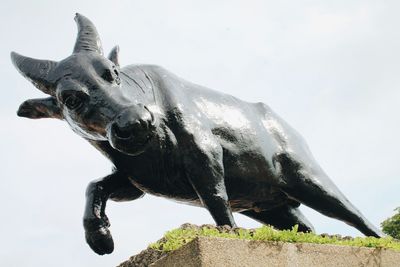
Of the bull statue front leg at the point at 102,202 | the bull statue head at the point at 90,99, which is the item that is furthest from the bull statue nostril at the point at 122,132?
the bull statue front leg at the point at 102,202

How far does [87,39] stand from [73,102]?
0.82 m

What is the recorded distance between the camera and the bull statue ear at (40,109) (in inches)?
237

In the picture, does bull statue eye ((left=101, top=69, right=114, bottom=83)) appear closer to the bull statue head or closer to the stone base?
the bull statue head

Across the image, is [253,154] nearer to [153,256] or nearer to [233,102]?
[233,102]

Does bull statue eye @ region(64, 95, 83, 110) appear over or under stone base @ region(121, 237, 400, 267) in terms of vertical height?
over

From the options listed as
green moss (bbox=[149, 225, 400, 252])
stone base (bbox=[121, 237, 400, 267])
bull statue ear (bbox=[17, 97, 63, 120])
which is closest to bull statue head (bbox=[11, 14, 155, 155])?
bull statue ear (bbox=[17, 97, 63, 120])

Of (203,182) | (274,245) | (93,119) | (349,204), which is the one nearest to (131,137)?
(93,119)

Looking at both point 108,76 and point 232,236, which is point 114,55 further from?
point 232,236

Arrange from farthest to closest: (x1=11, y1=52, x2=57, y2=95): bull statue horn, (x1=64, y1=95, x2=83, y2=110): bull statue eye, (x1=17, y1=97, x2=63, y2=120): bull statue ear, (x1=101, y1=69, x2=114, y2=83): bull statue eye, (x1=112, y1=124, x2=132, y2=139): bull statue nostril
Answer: (x1=17, y1=97, x2=63, y2=120): bull statue ear, (x1=11, y1=52, x2=57, y2=95): bull statue horn, (x1=101, y1=69, x2=114, y2=83): bull statue eye, (x1=64, y1=95, x2=83, y2=110): bull statue eye, (x1=112, y1=124, x2=132, y2=139): bull statue nostril

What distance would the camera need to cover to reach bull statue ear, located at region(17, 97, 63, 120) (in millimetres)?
6023

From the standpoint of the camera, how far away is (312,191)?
22.1 ft

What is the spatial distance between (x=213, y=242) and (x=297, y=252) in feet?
2.49

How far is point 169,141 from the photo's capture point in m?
5.90

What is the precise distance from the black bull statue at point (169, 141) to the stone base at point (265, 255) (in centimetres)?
92
